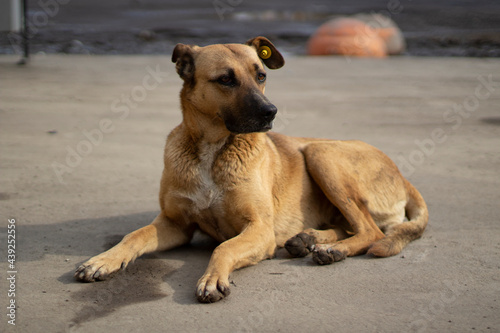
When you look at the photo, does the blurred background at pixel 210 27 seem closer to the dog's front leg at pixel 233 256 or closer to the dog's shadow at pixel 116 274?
the dog's shadow at pixel 116 274

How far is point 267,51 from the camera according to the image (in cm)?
506

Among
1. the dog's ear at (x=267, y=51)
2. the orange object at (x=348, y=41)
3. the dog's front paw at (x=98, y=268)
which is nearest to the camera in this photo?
the dog's front paw at (x=98, y=268)

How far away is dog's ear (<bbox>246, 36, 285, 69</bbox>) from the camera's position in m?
4.98

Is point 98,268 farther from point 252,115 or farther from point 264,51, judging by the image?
point 264,51

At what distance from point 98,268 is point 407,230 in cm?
233

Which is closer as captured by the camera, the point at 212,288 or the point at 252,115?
the point at 212,288

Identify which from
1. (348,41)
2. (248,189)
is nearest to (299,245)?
(248,189)

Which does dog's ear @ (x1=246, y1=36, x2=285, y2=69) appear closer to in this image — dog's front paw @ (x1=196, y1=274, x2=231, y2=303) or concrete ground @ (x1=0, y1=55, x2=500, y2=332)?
concrete ground @ (x1=0, y1=55, x2=500, y2=332)

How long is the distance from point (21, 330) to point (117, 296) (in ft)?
2.08

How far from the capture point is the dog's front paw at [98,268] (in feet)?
12.8

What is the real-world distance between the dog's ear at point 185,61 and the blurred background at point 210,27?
39.4 ft

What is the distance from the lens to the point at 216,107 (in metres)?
4.41

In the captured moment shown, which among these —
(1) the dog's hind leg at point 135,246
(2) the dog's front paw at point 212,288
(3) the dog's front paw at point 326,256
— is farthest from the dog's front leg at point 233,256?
(1) the dog's hind leg at point 135,246

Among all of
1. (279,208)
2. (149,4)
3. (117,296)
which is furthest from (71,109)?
(149,4)
